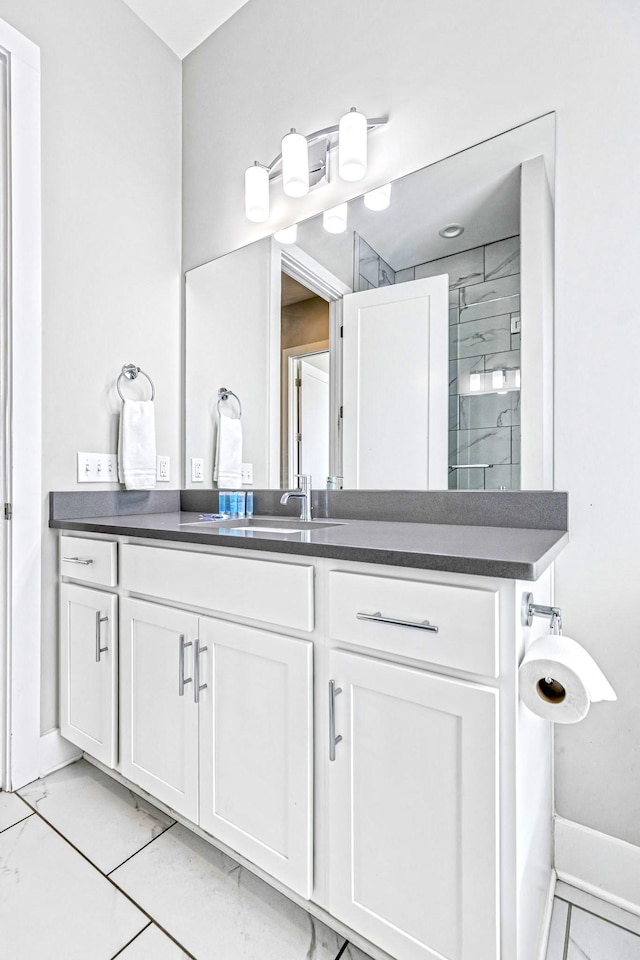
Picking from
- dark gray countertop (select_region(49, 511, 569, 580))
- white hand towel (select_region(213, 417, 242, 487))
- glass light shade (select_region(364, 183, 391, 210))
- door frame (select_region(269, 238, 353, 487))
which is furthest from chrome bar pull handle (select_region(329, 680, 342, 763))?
glass light shade (select_region(364, 183, 391, 210))

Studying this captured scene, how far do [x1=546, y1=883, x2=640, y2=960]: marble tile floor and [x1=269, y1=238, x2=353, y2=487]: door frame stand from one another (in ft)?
4.15

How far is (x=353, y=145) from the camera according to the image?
159 centimetres

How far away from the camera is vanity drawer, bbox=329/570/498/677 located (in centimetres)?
81

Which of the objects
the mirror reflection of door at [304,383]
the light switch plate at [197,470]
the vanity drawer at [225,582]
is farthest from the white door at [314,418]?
the vanity drawer at [225,582]

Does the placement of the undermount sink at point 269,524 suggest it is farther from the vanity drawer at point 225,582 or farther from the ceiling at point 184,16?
the ceiling at point 184,16

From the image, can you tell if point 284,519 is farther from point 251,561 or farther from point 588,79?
point 588,79

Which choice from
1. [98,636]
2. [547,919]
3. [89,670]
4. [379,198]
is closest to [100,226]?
[379,198]

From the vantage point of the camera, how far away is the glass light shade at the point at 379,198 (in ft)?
5.22

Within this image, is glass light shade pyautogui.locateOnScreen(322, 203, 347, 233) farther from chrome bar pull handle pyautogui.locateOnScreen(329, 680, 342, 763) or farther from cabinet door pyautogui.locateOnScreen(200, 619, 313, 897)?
chrome bar pull handle pyautogui.locateOnScreen(329, 680, 342, 763)

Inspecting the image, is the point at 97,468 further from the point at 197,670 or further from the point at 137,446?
the point at 197,670

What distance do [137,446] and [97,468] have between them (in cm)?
16

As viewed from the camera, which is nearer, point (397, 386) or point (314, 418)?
point (397, 386)

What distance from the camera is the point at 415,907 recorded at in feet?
2.92

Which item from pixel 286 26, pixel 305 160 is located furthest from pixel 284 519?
pixel 286 26
